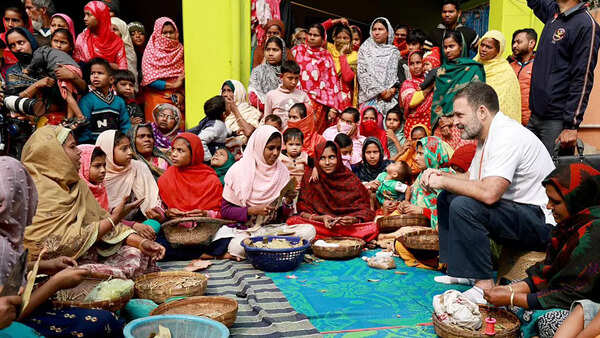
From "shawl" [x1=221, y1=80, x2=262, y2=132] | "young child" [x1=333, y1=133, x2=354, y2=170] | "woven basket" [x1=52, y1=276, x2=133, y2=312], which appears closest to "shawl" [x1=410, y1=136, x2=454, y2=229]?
"young child" [x1=333, y1=133, x2=354, y2=170]

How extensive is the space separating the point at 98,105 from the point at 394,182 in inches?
120

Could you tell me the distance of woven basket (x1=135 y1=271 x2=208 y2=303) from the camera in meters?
2.99

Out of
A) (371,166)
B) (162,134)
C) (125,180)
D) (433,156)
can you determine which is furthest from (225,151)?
(433,156)

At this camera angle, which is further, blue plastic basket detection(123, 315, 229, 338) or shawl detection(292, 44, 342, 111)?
shawl detection(292, 44, 342, 111)

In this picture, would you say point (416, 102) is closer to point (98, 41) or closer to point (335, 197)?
point (335, 197)

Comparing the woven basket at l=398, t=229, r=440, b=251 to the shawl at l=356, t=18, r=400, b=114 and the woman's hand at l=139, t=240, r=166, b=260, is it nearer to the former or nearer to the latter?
the woman's hand at l=139, t=240, r=166, b=260

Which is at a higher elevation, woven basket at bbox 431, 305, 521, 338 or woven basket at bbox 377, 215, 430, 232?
woven basket at bbox 377, 215, 430, 232

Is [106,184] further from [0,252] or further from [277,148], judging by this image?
[0,252]

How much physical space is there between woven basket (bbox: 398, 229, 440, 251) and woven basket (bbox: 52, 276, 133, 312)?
2.22m

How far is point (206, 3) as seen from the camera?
21.2 ft

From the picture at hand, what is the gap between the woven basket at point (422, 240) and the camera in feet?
12.7

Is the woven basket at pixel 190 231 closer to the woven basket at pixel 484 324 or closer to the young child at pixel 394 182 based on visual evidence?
the young child at pixel 394 182

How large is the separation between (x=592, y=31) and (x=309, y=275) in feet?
9.90

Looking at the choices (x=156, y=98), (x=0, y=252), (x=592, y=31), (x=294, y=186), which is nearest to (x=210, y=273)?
(x=294, y=186)
